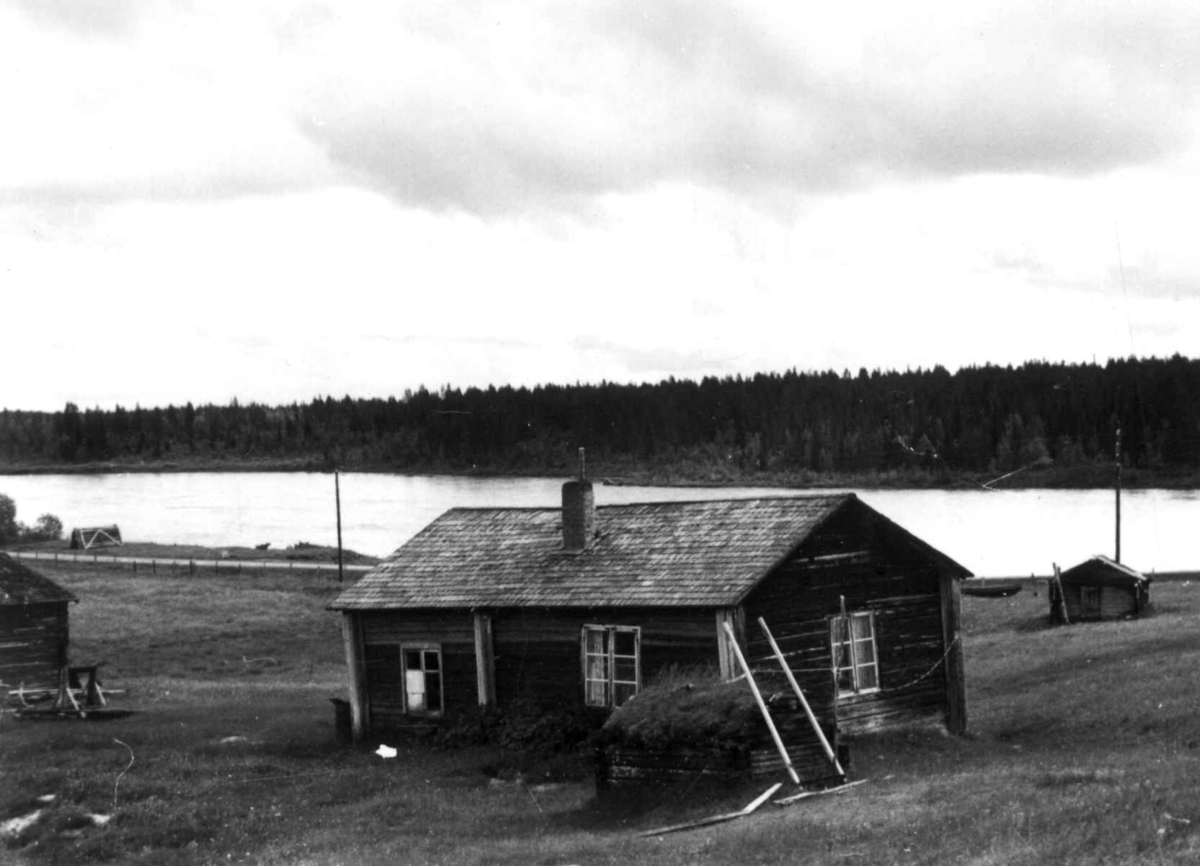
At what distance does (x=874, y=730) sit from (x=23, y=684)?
2363cm


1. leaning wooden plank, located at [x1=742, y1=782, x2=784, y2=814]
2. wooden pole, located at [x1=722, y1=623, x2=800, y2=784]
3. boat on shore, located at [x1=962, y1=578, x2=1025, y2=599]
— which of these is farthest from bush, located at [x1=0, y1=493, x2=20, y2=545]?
leaning wooden plank, located at [x1=742, y1=782, x2=784, y2=814]

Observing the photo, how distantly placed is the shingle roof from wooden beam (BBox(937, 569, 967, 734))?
3431mm

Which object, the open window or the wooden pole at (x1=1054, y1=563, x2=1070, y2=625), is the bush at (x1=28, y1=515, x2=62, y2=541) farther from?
the open window

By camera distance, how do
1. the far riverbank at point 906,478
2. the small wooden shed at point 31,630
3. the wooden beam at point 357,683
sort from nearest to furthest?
the wooden beam at point 357,683, the small wooden shed at point 31,630, the far riverbank at point 906,478

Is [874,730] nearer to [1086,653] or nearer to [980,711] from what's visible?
[980,711]

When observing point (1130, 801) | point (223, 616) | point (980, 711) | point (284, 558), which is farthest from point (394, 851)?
point (284, 558)

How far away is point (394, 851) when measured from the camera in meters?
21.6

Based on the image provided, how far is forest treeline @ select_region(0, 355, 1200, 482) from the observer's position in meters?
139

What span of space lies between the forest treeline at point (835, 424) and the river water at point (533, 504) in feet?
30.3

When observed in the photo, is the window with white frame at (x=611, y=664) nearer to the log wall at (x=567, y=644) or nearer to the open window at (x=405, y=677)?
the log wall at (x=567, y=644)

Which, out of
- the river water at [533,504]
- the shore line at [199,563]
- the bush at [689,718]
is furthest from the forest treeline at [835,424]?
the bush at [689,718]

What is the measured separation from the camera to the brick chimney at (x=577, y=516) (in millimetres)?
30359

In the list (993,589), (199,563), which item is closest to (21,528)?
(199,563)

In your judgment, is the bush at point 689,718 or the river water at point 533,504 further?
the river water at point 533,504
